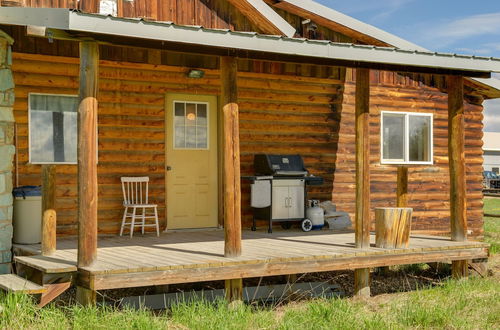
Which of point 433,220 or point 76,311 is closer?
point 76,311

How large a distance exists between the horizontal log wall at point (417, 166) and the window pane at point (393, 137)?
0.18m

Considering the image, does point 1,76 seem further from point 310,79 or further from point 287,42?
point 310,79

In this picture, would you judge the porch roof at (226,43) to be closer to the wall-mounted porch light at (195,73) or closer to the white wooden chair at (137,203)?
the wall-mounted porch light at (195,73)

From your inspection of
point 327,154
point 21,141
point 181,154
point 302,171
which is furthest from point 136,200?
point 327,154

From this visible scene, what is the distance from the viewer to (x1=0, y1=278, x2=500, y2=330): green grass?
5934 mm

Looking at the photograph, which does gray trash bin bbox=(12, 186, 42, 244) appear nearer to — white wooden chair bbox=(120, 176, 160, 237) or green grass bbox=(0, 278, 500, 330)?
white wooden chair bbox=(120, 176, 160, 237)

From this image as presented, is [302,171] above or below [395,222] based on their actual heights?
above

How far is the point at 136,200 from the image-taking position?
9.69 meters

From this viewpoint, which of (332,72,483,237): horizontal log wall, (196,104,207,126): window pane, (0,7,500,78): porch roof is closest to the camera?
(0,7,500,78): porch roof

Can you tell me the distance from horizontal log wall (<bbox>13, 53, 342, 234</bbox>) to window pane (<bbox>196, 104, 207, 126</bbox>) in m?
0.26

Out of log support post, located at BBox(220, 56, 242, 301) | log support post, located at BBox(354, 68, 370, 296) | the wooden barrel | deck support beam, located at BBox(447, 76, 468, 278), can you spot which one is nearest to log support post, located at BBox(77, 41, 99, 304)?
log support post, located at BBox(220, 56, 242, 301)

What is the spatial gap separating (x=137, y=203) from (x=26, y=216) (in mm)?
1902

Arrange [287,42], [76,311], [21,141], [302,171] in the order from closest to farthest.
A: [76,311] → [287,42] → [21,141] → [302,171]

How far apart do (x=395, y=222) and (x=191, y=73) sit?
399 cm
